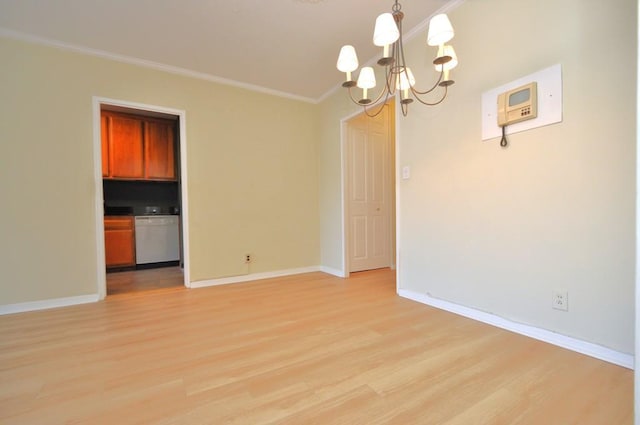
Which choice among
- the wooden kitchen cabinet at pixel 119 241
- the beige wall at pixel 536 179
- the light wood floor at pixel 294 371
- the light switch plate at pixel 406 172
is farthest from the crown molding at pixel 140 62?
the light wood floor at pixel 294 371

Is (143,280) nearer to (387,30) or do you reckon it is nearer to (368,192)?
(368,192)

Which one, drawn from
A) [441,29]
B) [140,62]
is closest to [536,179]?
[441,29]

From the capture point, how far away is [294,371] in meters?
1.44

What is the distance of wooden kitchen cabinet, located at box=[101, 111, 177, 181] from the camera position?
4125 millimetres

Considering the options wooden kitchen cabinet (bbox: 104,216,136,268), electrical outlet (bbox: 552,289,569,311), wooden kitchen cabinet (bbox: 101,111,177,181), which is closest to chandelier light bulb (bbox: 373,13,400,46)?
electrical outlet (bbox: 552,289,569,311)

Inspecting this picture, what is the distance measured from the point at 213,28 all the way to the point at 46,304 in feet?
9.69

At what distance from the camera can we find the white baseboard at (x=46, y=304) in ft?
7.94

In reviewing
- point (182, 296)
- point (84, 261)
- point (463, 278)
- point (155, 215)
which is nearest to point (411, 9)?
point (463, 278)

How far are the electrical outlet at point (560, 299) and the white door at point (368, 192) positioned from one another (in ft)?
7.32

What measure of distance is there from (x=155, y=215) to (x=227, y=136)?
7.02ft

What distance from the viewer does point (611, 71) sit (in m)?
1.46

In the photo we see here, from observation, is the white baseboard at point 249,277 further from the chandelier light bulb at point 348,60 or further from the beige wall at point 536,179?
the chandelier light bulb at point 348,60

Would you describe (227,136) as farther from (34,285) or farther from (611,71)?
(611,71)

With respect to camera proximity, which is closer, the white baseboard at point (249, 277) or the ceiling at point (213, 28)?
the ceiling at point (213, 28)
